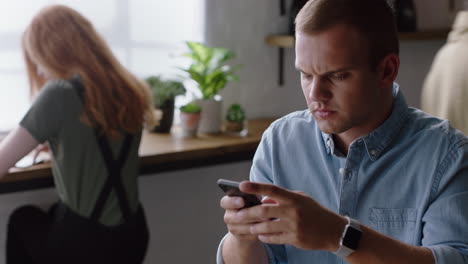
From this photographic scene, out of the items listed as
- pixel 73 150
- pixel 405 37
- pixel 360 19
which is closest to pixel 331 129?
pixel 360 19

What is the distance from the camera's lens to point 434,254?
3.43ft

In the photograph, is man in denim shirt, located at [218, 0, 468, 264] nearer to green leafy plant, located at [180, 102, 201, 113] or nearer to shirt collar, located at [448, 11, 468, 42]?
shirt collar, located at [448, 11, 468, 42]

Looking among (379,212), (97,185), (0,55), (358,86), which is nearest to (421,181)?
(379,212)

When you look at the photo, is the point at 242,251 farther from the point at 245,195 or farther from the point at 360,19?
the point at 360,19

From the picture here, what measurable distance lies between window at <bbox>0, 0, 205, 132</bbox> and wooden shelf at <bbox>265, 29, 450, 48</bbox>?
0.36 metres

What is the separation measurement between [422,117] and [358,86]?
0.57 feet

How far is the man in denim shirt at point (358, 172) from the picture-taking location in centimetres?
100

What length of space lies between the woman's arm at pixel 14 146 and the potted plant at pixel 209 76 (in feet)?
2.80

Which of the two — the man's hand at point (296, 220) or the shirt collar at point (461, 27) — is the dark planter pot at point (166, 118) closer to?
the shirt collar at point (461, 27)

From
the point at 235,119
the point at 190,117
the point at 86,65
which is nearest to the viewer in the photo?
the point at 86,65

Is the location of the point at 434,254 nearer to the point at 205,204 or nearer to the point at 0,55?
the point at 205,204

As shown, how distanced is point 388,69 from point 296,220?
1.26ft

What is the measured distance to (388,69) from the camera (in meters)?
1.17

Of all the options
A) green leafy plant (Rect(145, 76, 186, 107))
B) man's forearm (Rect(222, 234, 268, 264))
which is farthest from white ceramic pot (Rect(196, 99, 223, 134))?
man's forearm (Rect(222, 234, 268, 264))
